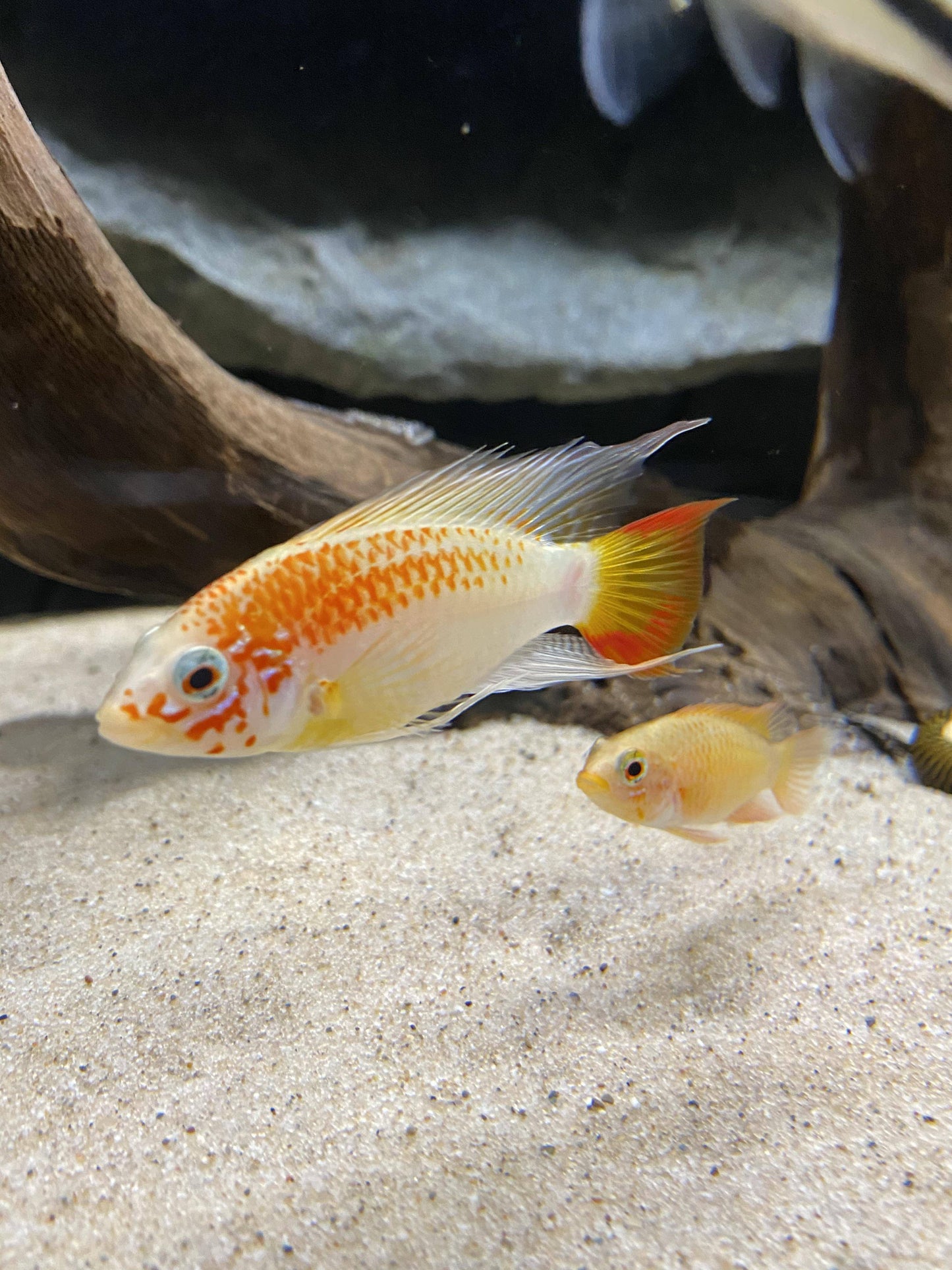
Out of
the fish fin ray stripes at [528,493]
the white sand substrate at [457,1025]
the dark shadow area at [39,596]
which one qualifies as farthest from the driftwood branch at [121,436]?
the dark shadow area at [39,596]

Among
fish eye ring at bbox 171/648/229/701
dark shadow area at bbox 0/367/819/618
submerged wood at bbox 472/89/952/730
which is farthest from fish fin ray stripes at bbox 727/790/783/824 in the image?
dark shadow area at bbox 0/367/819/618

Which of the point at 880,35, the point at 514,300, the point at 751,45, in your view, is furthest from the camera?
the point at 514,300

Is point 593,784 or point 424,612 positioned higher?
point 424,612

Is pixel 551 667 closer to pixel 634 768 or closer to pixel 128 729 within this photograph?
pixel 634 768

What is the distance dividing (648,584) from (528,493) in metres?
0.26

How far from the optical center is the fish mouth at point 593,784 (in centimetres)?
169

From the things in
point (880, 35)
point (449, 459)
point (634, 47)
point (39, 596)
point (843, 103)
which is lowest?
point (39, 596)

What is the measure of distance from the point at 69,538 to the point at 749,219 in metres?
4.24

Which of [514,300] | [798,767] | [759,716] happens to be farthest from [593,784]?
[514,300]

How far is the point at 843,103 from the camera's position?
122 inches

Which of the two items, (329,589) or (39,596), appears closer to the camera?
(329,589)

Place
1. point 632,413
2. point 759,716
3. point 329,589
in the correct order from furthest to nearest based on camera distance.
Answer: point 632,413 < point 759,716 < point 329,589

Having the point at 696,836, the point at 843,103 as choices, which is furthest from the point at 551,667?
the point at 843,103

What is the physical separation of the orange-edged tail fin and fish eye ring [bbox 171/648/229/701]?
2.11 ft
